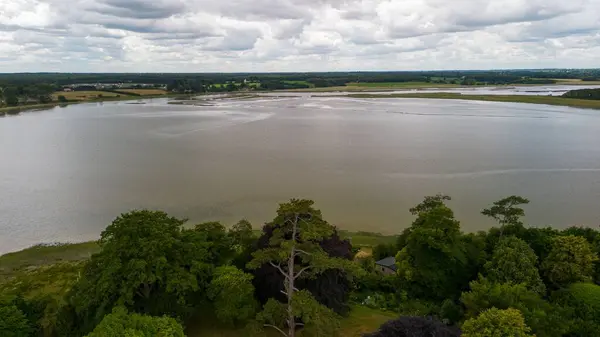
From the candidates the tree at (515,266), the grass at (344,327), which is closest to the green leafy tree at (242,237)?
the grass at (344,327)

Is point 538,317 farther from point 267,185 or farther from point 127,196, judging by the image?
point 127,196

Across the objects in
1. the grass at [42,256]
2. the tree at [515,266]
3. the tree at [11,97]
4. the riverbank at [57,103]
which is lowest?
the grass at [42,256]

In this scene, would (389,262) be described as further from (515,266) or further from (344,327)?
(344,327)

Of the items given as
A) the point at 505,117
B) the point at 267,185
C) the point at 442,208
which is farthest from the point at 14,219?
the point at 505,117

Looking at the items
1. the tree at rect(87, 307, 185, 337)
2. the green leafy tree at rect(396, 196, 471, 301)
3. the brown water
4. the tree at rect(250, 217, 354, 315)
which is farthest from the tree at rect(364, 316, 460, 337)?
the brown water

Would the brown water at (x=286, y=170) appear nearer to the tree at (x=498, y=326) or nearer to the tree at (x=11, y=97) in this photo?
the tree at (x=498, y=326)

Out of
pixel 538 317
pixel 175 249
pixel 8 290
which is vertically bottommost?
pixel 8 290
